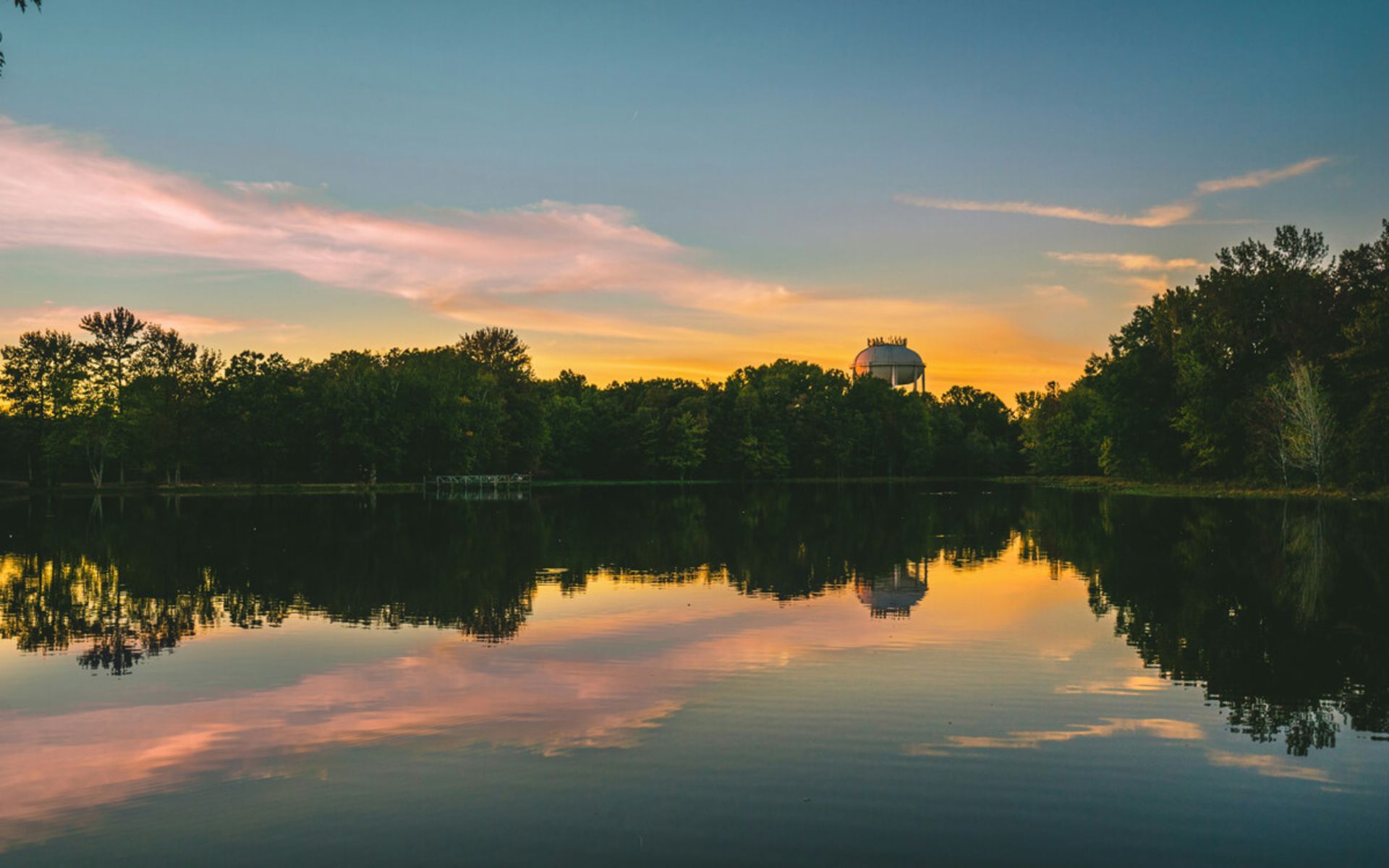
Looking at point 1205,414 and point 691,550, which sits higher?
point 1205,414

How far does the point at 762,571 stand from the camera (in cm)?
2417

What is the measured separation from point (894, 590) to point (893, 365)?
5002 inches

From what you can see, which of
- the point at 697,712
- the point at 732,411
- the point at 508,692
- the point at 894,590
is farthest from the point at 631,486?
the point at 697,712

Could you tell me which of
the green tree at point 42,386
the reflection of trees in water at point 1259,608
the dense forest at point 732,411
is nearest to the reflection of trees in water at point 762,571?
the reflection of trees in water at point 1259,608

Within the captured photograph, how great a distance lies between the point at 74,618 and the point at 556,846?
1460 centimetres

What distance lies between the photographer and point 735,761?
900 cm

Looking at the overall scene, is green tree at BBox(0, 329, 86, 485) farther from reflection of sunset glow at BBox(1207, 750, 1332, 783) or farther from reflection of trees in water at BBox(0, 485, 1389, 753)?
reflection of sunset glow at BBox(1207, 750, 1332, 783)

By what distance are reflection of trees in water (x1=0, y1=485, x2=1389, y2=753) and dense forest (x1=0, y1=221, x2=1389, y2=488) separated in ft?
60.9

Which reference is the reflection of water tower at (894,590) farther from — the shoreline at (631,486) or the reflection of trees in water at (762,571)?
the shoreline at (631,486)

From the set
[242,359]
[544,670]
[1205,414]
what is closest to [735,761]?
[544,670]

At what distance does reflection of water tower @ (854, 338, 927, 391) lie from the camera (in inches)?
5669

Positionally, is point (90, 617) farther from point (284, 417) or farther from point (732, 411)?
point (732, 411)

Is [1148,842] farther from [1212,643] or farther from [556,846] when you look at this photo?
[1212,643]

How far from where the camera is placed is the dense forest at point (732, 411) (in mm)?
63031
